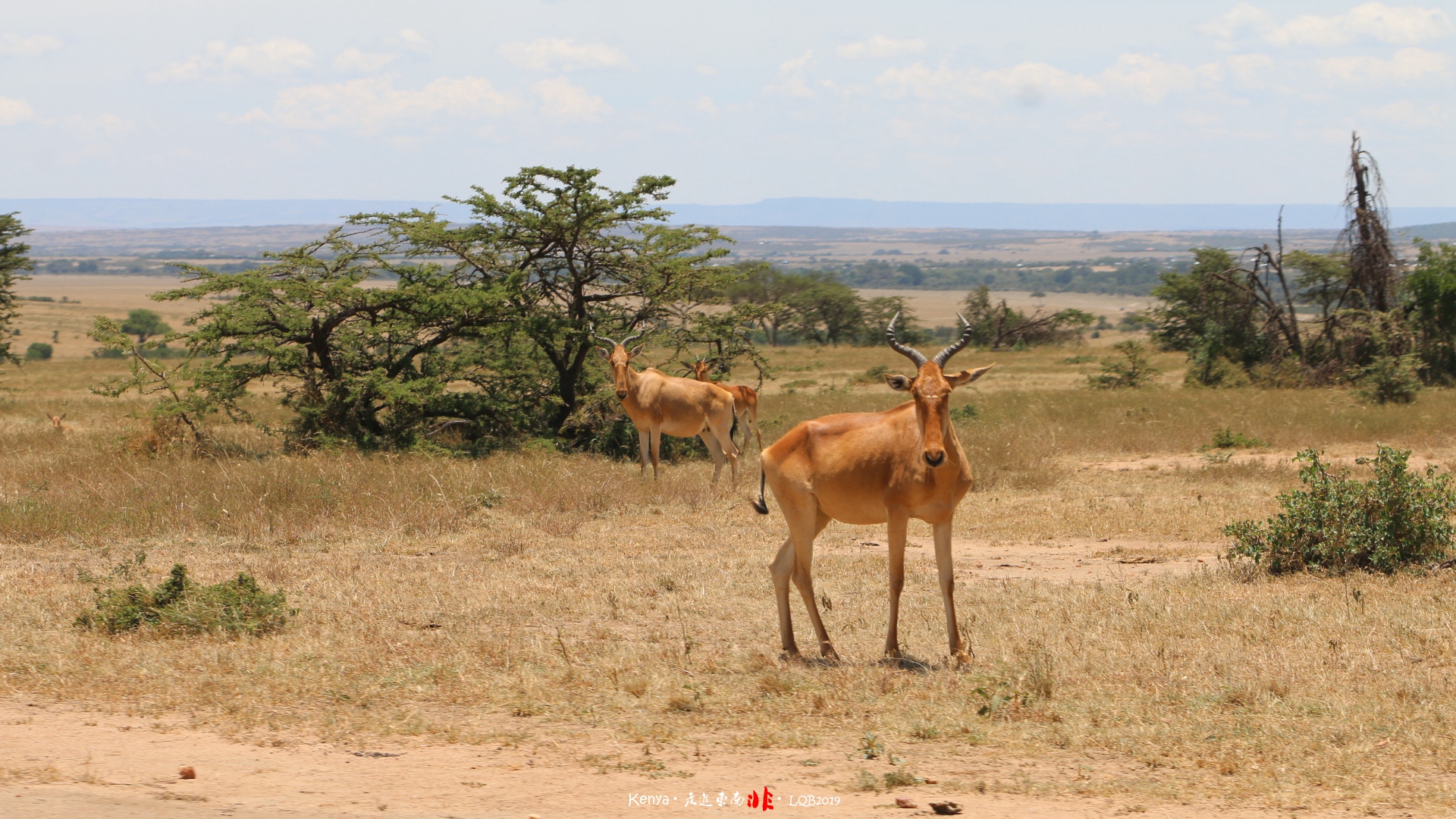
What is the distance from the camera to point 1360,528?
404 inches

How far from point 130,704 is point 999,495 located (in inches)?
406

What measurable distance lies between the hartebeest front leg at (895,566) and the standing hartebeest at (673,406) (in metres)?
9.24

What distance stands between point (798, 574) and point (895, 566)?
659 millimetres

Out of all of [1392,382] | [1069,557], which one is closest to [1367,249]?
[1392,382]

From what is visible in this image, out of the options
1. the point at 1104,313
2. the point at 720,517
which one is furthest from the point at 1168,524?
the point at 1104,313

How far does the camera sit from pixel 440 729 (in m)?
6.50

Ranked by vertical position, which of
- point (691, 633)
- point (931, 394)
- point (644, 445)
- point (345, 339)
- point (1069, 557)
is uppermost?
point (931, 394)

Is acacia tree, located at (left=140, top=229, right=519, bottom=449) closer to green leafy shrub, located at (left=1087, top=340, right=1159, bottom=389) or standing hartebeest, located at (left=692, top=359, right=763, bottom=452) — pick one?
standing hartebeest, located at (left=692, top=359, right=763, bottom=452)

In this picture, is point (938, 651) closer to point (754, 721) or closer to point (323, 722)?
point (754, 721)

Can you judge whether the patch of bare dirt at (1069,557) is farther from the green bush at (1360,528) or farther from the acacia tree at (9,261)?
the acacia tree at (9,261)

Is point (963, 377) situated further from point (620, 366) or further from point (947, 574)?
point (620, 366)

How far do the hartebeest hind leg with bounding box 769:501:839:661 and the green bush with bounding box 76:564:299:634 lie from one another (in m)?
3.44

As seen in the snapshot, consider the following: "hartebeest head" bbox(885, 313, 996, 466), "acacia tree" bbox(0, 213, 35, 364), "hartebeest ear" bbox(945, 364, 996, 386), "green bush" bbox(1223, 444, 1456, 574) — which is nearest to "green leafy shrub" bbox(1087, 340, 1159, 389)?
"green bush" bbox(1223, 444, 1456, 574)

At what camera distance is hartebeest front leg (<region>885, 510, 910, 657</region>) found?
777cm
